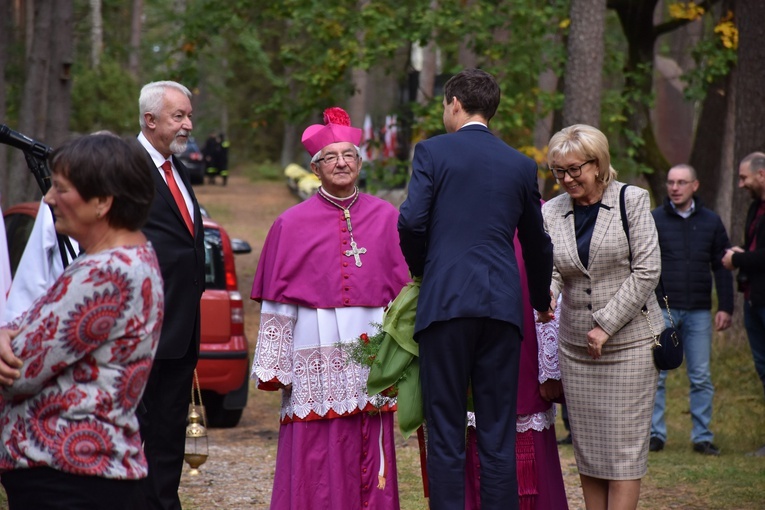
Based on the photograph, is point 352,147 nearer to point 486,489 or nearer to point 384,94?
point 486,489

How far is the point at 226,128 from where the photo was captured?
6212cm

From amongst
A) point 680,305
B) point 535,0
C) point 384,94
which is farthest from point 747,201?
point 384,94

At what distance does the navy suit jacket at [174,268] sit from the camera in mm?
5570

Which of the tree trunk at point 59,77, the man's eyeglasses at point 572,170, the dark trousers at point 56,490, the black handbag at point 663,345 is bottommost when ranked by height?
the dark trousers at point 56,490

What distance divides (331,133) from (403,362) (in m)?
1.29

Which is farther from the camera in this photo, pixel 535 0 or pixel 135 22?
pixel 135 22

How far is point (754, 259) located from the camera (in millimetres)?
8602

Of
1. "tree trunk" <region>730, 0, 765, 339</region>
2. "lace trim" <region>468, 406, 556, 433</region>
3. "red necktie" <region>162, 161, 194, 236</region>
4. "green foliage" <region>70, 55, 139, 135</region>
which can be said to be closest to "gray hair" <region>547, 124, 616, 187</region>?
"lace trim" <region>468, 406, 556, 433</region>

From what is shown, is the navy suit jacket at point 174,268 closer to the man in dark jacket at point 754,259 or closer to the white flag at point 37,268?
the white flag at point 37,268

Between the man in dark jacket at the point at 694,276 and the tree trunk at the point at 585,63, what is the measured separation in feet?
12.8

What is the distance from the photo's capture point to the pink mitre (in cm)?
598

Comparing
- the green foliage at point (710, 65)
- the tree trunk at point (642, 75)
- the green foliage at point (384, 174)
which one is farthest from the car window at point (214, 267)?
the green foliage at point (710, 65)

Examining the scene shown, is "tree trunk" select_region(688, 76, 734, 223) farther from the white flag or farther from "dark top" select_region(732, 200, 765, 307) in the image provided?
the white flag

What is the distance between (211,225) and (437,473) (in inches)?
214
